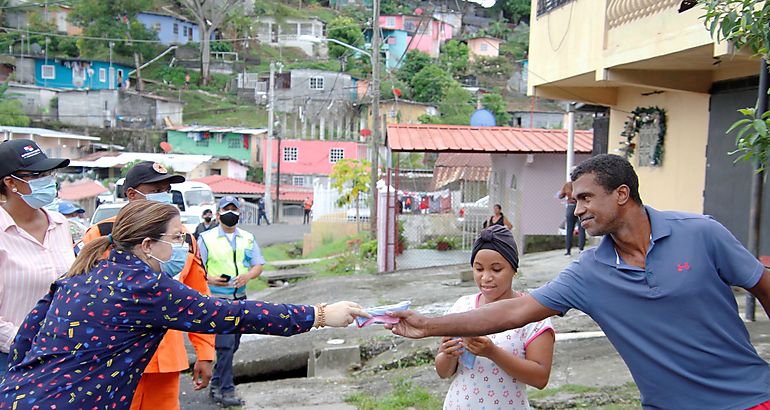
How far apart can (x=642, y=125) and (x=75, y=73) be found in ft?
171

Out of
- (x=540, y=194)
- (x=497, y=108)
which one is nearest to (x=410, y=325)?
(x=540, y=194)

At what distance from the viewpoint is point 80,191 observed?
30984 mm

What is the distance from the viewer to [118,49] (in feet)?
193

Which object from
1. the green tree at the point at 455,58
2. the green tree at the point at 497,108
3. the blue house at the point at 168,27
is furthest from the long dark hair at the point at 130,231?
the blue house at the point at 168,27

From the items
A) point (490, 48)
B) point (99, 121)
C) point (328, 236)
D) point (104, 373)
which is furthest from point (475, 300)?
point (490, 48)

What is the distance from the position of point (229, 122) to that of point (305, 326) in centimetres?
5175

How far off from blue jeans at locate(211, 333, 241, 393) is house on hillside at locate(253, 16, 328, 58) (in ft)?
206

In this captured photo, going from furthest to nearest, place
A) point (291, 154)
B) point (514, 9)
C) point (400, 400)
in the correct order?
1. point (514, 9)
2. point (291, 154)
3. point (400, 400)

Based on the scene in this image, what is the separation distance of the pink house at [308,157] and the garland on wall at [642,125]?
3322cm

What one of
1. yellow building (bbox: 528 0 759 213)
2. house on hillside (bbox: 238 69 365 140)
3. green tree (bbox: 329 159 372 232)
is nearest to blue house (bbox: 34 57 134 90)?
house on hillside (bbox: 238 69 365 140)

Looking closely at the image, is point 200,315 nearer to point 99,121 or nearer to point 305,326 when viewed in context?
point 305,326

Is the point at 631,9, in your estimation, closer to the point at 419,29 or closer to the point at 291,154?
the point at 291,154

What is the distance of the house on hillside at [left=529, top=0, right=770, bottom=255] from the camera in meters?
8.67

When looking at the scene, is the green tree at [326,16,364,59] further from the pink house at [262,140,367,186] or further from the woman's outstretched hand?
the woman's outstretched hand
